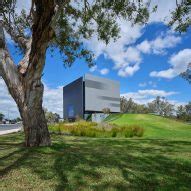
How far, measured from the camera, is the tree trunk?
1109 cm

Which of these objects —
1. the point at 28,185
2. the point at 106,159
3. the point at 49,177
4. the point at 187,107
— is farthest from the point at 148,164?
the point at 187,107

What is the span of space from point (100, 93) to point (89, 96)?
16.5ft

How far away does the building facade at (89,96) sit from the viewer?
84750mm

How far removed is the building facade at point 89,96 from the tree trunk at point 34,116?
68414 millimetres

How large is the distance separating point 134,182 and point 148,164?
1905 millimetres

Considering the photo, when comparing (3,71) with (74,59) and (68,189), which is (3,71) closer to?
(68,189)

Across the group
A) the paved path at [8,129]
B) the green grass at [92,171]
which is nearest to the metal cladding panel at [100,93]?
the paved path at [8,129]

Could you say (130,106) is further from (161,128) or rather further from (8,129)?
(161,128)

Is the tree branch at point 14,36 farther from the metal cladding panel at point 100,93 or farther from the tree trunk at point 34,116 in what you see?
the metal cladding panel at point 100,93

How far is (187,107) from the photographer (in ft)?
379

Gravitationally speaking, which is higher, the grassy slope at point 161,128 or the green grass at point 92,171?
the grassy slope at point 161,128

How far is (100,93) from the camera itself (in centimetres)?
8969

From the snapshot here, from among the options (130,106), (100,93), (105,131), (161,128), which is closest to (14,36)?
(105,131)

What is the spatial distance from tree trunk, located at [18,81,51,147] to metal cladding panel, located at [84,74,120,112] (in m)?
72.7
